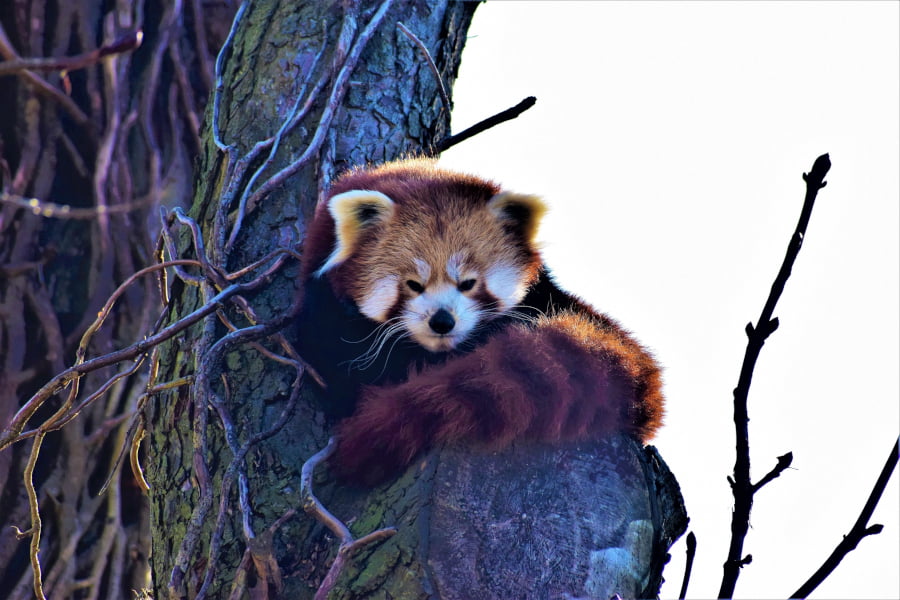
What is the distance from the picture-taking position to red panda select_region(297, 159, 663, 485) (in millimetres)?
2145

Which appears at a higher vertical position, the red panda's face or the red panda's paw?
the red panda's face

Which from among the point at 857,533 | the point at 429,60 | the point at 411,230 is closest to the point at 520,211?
the point at 411,230

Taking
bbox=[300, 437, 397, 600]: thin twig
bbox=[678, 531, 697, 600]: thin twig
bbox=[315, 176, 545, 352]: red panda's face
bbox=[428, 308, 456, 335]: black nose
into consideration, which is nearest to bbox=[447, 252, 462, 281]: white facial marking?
bbox=[315, 176, 545, 352]: red panda's face

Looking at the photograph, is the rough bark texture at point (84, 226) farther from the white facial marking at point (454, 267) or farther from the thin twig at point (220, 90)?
the white facial marking at point (454, 267)

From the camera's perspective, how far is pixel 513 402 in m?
2.10

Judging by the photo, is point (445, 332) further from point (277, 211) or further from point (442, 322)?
point (277, 211)

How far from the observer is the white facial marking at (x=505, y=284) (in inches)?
115

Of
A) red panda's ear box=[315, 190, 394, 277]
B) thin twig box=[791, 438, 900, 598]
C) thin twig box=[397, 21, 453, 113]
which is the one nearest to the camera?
thin twig box=[791, 438, 900, 598]

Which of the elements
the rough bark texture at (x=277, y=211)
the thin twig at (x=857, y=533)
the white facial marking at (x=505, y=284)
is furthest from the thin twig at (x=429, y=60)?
the thin twig at (x=857, y=533)

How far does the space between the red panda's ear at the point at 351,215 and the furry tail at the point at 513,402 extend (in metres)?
0.56

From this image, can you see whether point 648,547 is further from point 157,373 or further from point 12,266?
point 12,266

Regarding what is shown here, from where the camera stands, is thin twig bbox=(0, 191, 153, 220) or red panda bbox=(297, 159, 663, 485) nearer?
red panda bbox=(297, 159, 663, 485)

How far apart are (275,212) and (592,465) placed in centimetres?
134

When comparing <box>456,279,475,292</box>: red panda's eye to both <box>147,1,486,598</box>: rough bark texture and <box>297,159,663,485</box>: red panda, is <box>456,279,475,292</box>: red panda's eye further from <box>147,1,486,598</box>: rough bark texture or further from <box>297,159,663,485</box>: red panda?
<box>147,1,486,598</box>: rough bark texture
